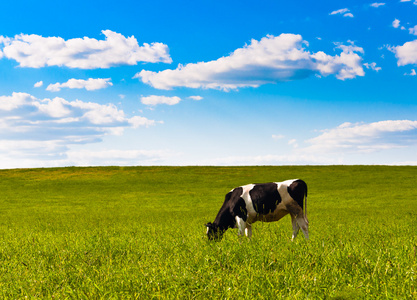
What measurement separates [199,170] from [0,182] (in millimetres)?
28575

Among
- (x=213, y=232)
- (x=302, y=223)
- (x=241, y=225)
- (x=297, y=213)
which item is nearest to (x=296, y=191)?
(x=297, y=213)

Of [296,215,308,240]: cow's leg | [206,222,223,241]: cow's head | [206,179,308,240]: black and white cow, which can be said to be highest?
[206,179,308,240]: black and white cow

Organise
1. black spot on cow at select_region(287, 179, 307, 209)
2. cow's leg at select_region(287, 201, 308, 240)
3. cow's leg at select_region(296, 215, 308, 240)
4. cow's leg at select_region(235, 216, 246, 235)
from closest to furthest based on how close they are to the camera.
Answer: cow's leg at select_region(235, 216, 246, 235), cow's leg at select_region(296, 215, 308, 240), cow's leg at select_region(287, 201, 308, 240), black spot on cow at select_region(287, 179, 307, 209)

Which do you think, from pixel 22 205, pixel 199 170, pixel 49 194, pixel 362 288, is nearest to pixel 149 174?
pixel 199 170

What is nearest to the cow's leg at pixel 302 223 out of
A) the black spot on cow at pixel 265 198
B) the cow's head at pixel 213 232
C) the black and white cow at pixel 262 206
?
the black and white cow at pixel 262 206

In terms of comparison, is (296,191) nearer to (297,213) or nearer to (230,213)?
(297,213)

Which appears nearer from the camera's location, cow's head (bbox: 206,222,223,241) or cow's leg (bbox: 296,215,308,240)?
cow's head (bbox: 206,222,223,241)

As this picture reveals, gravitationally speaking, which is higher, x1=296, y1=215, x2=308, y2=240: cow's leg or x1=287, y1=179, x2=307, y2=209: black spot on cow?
x1=287, y1=179, x2=307, y2=209: black spot on cow

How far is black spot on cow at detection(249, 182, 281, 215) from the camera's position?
11102 mm

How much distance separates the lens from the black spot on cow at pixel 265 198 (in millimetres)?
11102

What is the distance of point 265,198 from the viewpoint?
11.2 meters

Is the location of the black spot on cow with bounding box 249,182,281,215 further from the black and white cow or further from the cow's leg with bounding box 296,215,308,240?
the cow's leg with bounding box 296,215,308,240

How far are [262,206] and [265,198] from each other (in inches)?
9.8

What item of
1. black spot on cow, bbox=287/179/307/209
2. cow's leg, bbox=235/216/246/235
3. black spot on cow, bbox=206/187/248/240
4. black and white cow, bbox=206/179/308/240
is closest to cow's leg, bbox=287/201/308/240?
black and white cow, bbox=206/179/308/240
